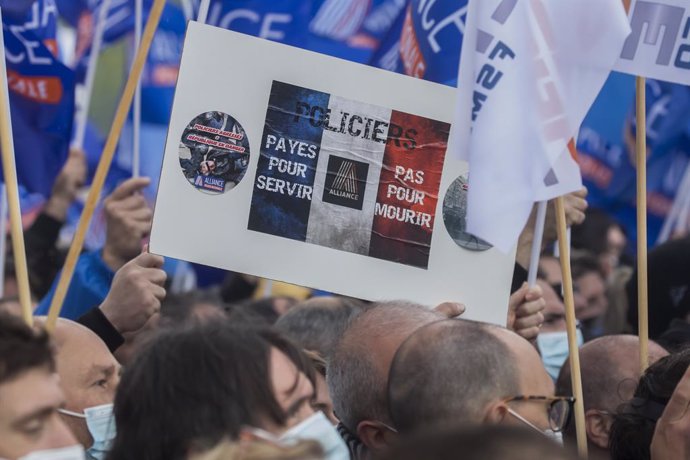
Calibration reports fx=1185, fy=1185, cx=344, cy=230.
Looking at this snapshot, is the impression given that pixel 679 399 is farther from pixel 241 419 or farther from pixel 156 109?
pixel 156 109

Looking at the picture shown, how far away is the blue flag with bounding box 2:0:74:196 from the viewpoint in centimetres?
508

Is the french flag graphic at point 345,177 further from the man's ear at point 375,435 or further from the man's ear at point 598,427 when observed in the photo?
the man's ear at point 598,427

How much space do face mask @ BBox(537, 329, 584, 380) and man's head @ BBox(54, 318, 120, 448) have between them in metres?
2.74

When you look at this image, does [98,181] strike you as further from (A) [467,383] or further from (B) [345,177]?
(A) [467,383]

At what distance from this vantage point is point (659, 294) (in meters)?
A: 5.58

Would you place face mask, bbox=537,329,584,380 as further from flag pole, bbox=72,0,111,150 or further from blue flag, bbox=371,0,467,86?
flag pole, bbox=72,0,111,150

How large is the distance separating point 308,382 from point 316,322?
201 centimetres

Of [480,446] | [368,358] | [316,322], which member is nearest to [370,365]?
[368,358]

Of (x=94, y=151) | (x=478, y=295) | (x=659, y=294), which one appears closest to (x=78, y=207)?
(x=94, y=151)

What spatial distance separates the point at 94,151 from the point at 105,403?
5.87 metres

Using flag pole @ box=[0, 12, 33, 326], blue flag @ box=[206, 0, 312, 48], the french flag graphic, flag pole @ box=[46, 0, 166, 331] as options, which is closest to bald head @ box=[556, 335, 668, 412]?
the french flag graphic

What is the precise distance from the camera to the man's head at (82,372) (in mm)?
3443

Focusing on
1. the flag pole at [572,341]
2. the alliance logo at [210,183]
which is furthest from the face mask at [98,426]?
the flag pole at [572,341]

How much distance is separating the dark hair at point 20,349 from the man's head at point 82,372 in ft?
2.95
